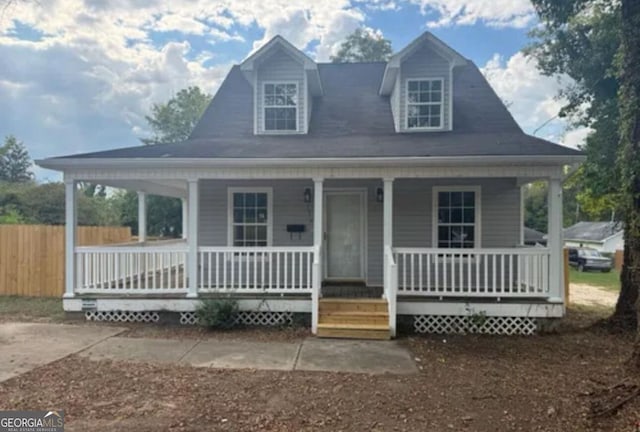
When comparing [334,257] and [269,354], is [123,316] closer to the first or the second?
[269,354]

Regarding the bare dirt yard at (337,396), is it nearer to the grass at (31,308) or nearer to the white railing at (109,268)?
the white railing at (109,268)

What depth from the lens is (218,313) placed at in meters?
7.19

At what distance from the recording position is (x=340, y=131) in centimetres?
970

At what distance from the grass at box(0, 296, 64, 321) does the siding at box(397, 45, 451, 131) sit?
8720mm

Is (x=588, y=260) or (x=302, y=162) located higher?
(x=302, y=162)

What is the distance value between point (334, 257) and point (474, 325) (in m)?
3.42

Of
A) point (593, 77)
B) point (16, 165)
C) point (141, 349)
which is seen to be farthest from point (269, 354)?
point (16, 165)

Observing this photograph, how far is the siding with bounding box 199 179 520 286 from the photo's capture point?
9.00m

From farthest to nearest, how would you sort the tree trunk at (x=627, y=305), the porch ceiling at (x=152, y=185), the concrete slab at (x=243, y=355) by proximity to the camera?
the porch ceiling at (x=152, y=185), the tree trunk at (x=627, y=305), the concrete slab at (x=243, y=355)

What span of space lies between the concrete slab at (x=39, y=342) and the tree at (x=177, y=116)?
21.8 meters

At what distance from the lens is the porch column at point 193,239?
7574mm

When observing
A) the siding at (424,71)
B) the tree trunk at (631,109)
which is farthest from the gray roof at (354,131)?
the tree trunk at (631,109)

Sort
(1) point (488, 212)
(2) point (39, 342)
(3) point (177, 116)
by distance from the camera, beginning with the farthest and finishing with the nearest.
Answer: (3) point (177, 116)
(1) point (488, 212)
(2) point (39, 342)

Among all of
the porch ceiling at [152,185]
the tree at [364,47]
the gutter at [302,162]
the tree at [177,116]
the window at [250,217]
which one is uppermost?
the tree at [364,47]
